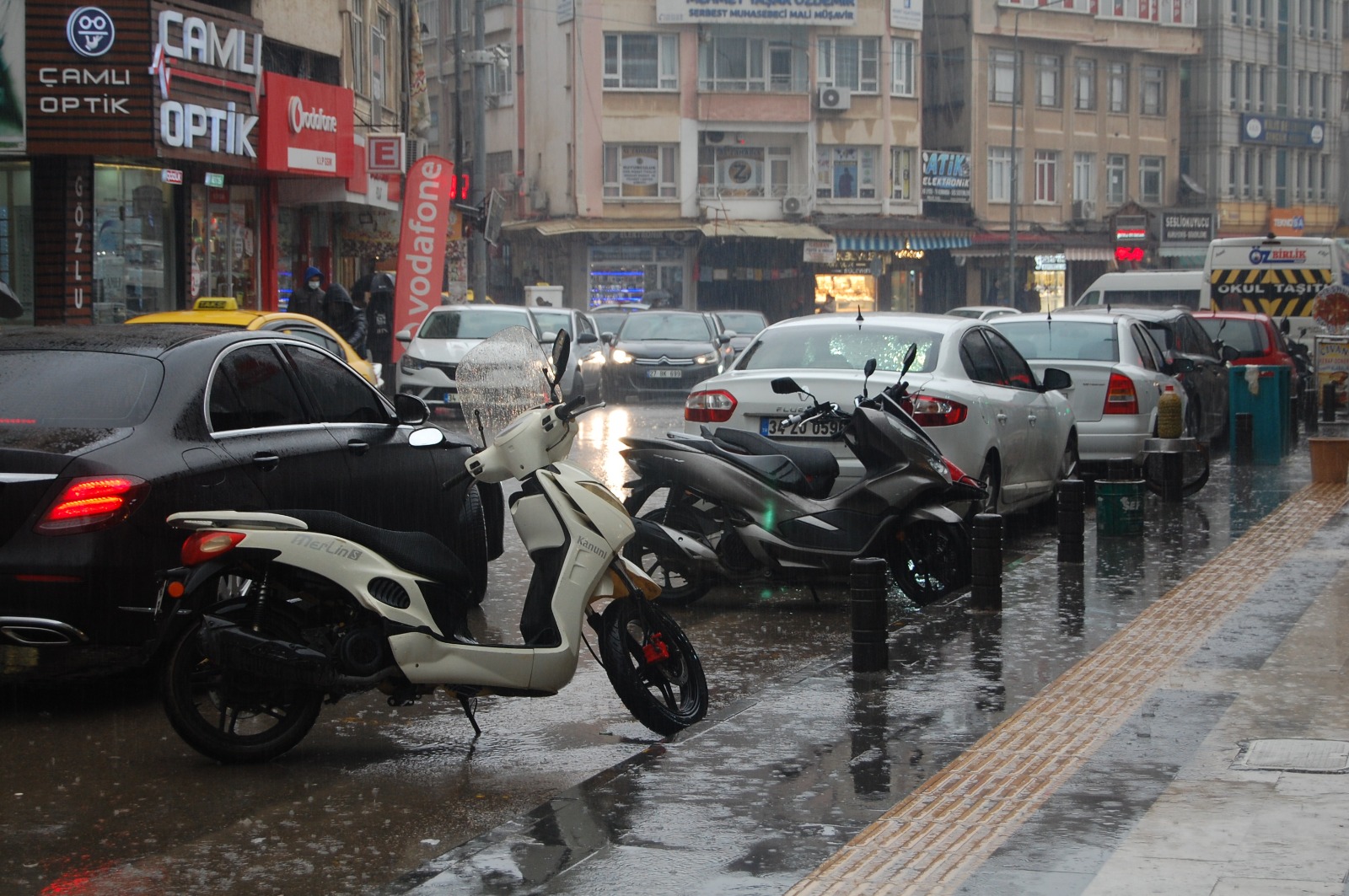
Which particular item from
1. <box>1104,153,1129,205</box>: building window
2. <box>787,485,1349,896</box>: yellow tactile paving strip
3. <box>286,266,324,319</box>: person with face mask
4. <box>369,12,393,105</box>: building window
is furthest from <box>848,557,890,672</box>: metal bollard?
→ <box>1104,153,1129,205</box>: building window

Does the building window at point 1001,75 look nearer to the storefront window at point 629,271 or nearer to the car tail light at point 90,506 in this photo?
the storefront window at point 629,271

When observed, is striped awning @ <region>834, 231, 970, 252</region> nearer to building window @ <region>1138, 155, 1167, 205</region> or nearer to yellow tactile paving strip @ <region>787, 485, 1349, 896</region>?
building window @ <region>1138, 155, 1167, 205</region>

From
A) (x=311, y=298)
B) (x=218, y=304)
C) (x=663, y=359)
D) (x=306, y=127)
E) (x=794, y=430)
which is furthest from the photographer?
(x=663, y=359)

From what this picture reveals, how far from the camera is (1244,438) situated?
18.0 meters

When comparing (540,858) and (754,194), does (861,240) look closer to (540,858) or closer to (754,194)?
(754,194)

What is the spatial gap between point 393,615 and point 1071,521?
594cm

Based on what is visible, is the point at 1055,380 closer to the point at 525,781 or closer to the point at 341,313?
the point at 525,781

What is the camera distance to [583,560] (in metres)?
6.34

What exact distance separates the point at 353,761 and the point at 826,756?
169cm

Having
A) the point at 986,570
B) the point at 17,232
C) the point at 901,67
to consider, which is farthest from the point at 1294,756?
the point at 901,67

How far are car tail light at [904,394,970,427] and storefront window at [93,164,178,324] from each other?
46.1 feet

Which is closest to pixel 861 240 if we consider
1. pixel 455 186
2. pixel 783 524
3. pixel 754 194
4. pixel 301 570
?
pixel 754 194

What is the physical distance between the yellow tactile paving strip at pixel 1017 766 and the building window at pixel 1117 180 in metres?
58.9

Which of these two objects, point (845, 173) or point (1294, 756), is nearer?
point (1294, 756)
